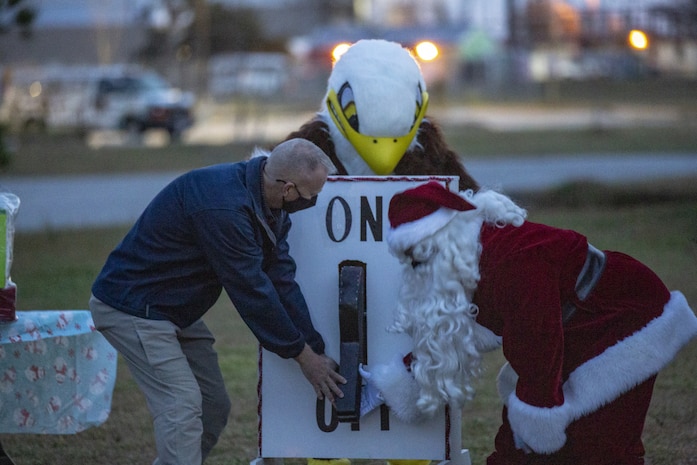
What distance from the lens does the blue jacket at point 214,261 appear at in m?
3.31

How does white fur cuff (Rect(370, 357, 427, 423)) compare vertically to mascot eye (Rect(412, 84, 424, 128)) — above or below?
below

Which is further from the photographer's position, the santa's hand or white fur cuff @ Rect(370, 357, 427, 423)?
the santa's hand

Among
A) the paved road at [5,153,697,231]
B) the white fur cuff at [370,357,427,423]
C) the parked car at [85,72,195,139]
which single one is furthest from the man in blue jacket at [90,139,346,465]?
the parked car at [85,72,195,139]

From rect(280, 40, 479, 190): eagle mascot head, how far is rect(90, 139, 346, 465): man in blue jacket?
95 cm

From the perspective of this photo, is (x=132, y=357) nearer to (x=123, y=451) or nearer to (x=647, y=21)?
(x=123, y=451)

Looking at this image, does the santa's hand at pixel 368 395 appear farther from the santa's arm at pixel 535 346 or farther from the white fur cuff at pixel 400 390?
the santa's arm at pixel 535 346

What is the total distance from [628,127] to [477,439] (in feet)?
64.7

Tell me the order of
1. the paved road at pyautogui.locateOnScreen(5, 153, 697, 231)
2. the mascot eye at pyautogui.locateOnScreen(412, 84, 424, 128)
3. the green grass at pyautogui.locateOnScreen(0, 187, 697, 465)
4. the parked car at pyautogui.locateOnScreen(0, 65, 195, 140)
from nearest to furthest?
the mascot eye at pyautogui.locateOnScreen(412, 84, 424, 128), the green grass at pyautogui.locateOnScreen(0, 187, 697, 465), the paved road at pyautogui.locateOnScreen(5, 153, 697, 231), the parked car at pyautogui.locateOnScreen(0, 65, 195, 140)

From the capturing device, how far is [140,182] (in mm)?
14992

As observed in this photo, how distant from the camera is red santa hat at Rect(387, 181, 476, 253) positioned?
319cm

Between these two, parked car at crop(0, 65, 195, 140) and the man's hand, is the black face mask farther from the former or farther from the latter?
parked car at crop(0, 65, 195, 140)

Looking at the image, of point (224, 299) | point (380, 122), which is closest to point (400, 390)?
point (380, 122)

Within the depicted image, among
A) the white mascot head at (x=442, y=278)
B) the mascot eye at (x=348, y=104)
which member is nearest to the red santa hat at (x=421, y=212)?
the white mascot head at (x=442, y=278)

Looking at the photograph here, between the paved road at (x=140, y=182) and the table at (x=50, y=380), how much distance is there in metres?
7.17
